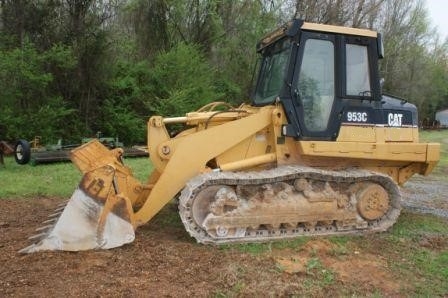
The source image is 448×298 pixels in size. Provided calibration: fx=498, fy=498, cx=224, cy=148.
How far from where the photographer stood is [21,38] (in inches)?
652

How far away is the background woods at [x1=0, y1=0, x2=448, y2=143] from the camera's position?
52.1 feet

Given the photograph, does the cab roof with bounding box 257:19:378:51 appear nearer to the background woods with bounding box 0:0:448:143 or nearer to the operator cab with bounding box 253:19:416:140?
the operator cab with bounding box 253:19:416:140

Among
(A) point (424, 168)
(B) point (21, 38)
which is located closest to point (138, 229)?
(A) point (424, 168)

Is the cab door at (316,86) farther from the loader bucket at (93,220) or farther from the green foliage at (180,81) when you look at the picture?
the green foliage at (180,81)

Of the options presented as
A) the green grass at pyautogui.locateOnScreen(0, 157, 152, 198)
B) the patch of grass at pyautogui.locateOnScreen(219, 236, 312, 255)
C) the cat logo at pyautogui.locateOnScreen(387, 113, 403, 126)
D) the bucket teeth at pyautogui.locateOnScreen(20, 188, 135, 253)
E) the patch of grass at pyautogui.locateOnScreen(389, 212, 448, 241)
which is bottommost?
the patch of grass at pyautogui.locateOnScreen(389, 212, 448, 241)

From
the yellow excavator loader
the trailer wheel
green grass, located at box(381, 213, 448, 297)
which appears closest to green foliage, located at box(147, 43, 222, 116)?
the trailer wheel

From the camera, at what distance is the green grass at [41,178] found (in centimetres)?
906

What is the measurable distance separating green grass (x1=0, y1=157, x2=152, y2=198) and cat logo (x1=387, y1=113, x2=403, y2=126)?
531cm

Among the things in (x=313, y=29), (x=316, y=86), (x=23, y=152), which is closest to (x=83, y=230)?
(x=316, y=86)

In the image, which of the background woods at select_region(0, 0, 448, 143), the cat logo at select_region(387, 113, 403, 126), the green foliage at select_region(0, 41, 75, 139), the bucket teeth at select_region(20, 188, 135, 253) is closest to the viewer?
the bucket teeth at select_region(20, 188, 135, 253)

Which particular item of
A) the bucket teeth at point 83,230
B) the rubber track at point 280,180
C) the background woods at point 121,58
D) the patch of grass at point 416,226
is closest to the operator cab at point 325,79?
the rubber track at point 280,180

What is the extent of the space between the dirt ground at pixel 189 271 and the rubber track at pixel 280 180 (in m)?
0.22

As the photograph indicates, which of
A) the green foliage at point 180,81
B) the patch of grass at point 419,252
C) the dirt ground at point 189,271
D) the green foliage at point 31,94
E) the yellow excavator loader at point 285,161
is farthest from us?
the green foliage at point 180,81

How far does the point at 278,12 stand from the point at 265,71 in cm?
1915
